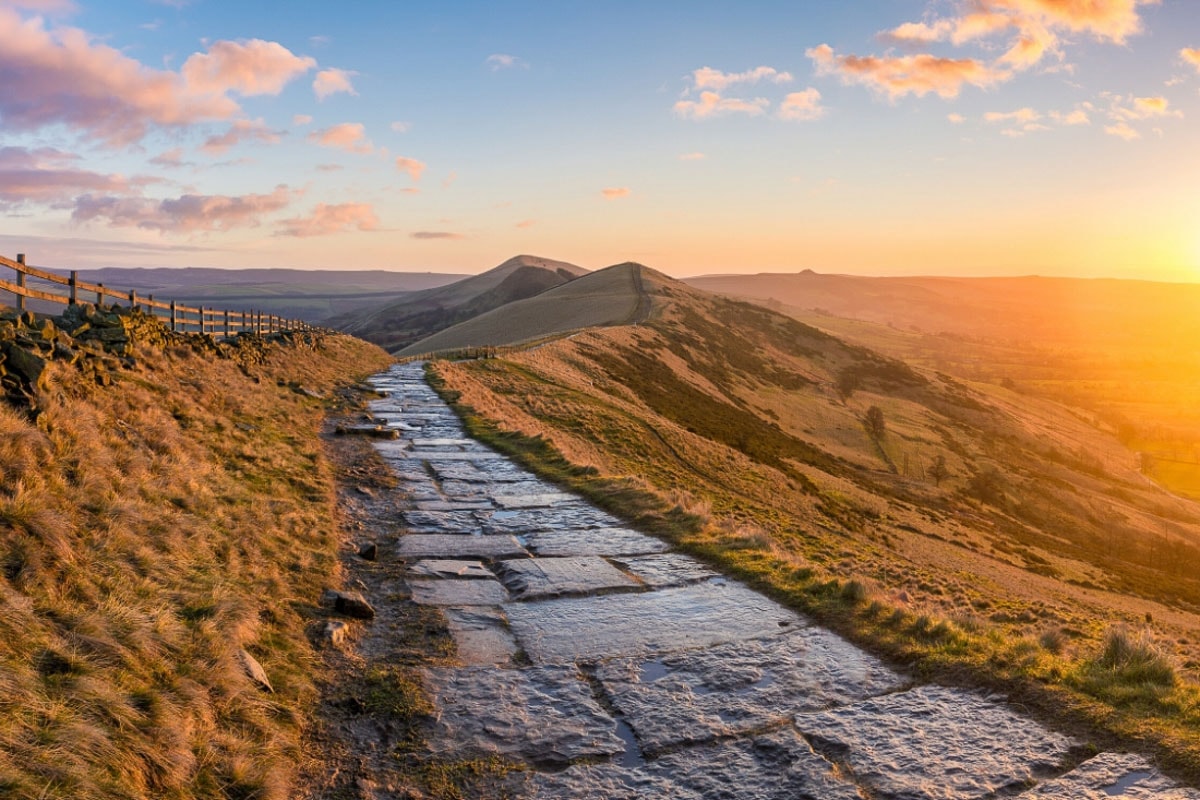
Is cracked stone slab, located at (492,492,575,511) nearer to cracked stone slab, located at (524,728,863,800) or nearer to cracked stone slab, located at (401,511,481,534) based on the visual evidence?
cracked stone slab, located at (401,511,481,534)

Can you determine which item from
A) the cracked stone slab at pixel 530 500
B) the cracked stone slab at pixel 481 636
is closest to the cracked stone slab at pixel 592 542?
the cracked stone slab at pixel 530 500

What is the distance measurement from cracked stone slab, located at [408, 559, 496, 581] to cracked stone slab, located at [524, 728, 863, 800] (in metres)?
4.08

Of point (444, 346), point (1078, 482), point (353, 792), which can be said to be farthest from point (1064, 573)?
point (444, 346)

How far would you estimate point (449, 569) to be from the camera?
29.8ft

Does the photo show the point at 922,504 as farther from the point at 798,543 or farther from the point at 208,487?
the point at 208,487

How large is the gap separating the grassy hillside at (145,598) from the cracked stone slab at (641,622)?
214 cm

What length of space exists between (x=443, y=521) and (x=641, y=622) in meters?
4.65

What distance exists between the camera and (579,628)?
7.41 metres

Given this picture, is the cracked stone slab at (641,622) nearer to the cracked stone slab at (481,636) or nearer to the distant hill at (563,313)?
the cracked stone slab at (481,636)

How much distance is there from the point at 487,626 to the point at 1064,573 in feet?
142

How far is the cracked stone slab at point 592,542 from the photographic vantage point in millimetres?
10070

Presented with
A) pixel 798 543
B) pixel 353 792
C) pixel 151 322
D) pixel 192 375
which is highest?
pixel 151 322

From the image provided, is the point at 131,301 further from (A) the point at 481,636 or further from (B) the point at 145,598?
(A) the point at 481,636

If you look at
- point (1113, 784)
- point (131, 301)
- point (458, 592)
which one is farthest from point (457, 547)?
point (131, 301)
